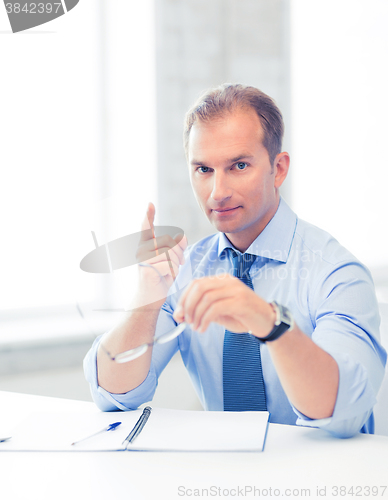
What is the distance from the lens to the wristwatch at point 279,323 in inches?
28.2

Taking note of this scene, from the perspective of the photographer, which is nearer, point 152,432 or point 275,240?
point 152,432

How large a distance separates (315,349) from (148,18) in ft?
6.20

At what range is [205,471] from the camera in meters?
0.71

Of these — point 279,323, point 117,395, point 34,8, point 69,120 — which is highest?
point 34,8

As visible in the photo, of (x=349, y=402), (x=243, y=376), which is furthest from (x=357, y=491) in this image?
(x=243, y=376)

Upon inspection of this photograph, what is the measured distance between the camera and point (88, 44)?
79.5 inches

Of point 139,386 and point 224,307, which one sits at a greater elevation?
point 224,307

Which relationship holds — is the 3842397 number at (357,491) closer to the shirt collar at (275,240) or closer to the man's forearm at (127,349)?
the man's forearm at (127,349)

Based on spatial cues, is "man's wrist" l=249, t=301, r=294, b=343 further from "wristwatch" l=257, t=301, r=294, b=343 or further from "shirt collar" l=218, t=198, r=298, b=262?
"shirt collar" l=218, t=198, r=298, b=262

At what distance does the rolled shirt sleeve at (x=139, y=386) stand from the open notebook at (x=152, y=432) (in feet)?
0.10

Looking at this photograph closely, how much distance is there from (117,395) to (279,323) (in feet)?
1.53

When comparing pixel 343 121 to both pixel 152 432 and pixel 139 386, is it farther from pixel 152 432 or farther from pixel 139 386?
pixel 152 432

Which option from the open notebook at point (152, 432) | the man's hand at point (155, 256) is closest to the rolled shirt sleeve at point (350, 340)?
the open notebook at point (152, 432)

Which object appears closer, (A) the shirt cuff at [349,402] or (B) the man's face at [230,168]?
(A) the shirt cuff at [349,402]
